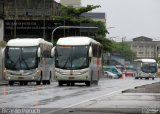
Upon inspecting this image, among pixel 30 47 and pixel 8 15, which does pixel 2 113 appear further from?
pixel 8 15

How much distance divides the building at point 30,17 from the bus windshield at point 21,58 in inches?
1731

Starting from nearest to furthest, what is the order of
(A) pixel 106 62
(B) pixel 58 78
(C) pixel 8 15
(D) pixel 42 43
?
(B) pixel 58 78
(D) pixel 42 43
(C) pixel 8 15
(A) pixel 106 62

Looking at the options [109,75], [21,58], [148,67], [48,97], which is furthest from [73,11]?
[48,97]

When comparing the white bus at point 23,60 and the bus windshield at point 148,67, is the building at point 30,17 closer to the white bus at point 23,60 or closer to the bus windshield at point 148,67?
the bus windshield at point 148,67

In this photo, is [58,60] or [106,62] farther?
[106,62]

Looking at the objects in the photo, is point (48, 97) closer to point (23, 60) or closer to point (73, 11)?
point (23, 60)

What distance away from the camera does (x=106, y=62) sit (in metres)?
158

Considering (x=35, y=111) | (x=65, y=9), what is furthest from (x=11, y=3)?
(x=35, y=111)

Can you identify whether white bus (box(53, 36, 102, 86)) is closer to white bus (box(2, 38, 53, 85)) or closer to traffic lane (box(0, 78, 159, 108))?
white bus (box(2, 38, 53, 85))

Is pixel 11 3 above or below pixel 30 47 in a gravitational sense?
above

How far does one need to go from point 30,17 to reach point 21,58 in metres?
61.0

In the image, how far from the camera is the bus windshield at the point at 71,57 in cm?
4422

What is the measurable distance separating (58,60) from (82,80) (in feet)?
7.30

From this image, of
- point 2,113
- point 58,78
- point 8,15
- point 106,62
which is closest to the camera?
point 2,113
